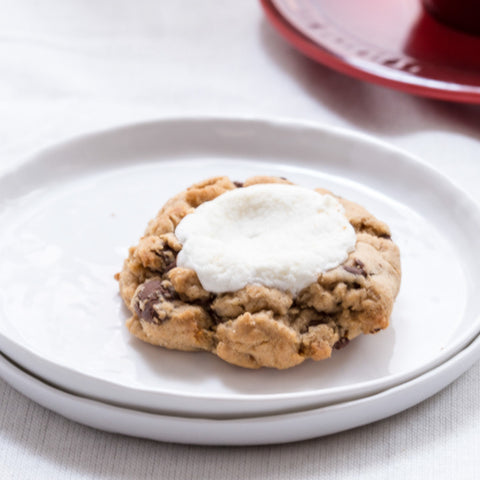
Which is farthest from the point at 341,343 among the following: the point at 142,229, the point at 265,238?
the point at 142,229

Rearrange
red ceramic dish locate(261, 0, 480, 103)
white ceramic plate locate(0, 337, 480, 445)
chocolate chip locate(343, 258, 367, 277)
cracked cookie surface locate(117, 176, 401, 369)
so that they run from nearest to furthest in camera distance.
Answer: white ceramic plate locate(0, 337, 480, 445)
cracked cookie surface locate(117, 176, 401, 369)
chocolate chip locate(343, 258, 367, 277)
red ceramic dish locate(261, 0, 480, 103)

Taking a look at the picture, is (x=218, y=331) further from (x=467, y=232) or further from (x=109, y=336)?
(x=467, y=232)

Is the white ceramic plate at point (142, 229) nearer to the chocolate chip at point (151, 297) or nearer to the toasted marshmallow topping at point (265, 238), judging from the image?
the chocolate chip at point (151, 297)

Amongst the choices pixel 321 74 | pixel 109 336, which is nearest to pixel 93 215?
pixel 109 336

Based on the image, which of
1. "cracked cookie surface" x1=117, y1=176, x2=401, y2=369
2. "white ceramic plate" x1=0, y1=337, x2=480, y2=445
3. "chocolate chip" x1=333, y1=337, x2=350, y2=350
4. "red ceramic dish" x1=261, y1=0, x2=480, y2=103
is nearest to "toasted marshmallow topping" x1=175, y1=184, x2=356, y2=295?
"cracked cookie surface" x1=117, y1=176, x2=401, y2=369

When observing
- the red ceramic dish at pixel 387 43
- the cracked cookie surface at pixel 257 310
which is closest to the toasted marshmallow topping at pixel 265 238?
the cracked cookie surface at pixel 257 310

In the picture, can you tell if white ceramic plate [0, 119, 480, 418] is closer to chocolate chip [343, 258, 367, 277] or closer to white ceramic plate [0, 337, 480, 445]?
white ceramic plate [0, 337, 480, 445]
